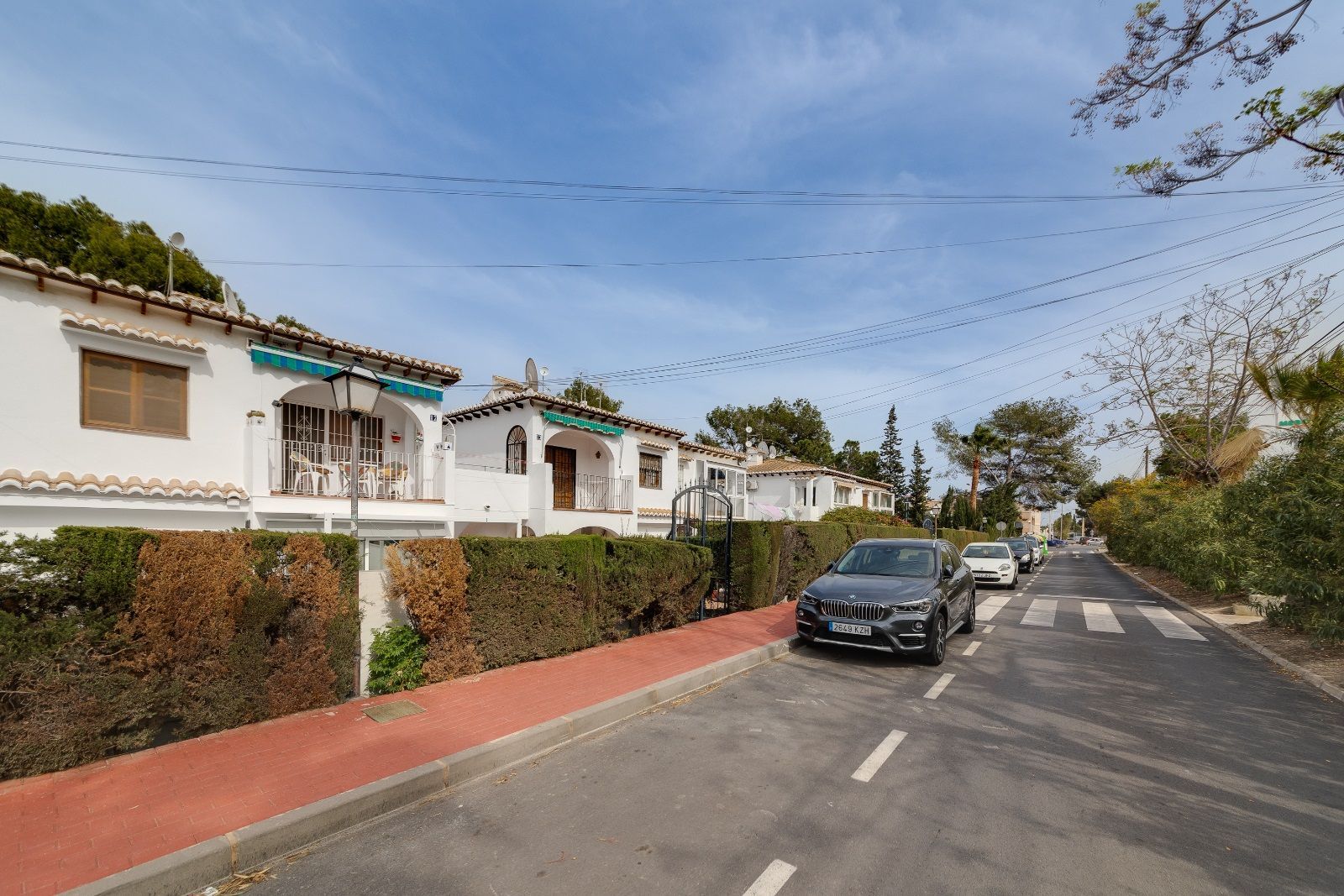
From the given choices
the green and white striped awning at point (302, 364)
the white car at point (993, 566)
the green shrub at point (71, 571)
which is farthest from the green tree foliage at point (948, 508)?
the green shrub at point (71, 571)

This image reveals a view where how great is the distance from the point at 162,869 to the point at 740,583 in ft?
31.7

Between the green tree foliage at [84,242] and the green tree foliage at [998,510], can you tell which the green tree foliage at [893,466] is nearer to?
the green tree foliage at [998,510]

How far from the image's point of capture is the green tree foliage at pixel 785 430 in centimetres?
5309

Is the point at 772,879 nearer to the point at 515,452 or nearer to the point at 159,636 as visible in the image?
the point at 159,636

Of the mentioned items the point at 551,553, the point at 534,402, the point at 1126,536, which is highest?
the point at 534,402

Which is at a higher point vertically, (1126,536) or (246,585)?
(246,585)

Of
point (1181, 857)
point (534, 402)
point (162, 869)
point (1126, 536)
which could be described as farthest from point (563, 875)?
point (1126, 536)

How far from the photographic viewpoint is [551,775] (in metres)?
4.42

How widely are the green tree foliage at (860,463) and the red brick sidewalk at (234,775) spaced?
5377 cm

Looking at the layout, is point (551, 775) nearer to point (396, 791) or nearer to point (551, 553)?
point (396, 791)

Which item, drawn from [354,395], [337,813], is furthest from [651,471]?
[337,813]

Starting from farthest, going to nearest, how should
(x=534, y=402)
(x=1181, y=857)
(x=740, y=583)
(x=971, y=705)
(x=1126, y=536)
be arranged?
1. (x=1126, y=536)
2. (x=534, y=402)
3. (x=740, y=583)
4. (x=971, y=705)
5. (x=1181, y=857)

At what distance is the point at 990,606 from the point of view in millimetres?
14430

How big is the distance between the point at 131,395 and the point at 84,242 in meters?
15.4
